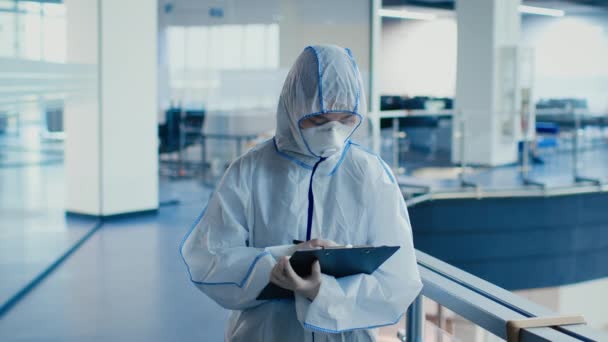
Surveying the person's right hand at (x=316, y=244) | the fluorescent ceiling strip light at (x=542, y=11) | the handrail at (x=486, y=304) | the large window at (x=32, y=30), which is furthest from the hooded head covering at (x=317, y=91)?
the fluorescent ceiling strip light at (x=542, y=11)

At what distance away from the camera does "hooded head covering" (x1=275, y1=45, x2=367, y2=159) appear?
195 cm

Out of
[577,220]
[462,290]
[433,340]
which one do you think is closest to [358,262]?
[462,290]

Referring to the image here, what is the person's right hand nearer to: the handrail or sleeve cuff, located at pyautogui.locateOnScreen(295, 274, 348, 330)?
sleeve cuff, located at pyautogui.locateOnScreen(295, 274, 348, 330)

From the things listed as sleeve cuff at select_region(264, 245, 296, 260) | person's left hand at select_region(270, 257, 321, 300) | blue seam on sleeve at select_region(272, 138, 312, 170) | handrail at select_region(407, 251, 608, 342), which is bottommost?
handrail at select_region(407, 251, 608, 342)

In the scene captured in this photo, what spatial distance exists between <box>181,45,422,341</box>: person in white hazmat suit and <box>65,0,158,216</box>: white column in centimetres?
621

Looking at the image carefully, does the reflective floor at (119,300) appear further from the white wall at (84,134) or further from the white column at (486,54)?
the white column at (486,54)

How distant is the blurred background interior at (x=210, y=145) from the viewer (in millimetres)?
5556

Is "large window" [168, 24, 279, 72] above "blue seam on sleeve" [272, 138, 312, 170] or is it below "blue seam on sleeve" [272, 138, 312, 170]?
above

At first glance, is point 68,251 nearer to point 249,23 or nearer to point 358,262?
point 249,23

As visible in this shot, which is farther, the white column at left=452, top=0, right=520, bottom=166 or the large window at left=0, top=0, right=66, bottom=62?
the white column at left=452, top=0, right=520, bottom=166

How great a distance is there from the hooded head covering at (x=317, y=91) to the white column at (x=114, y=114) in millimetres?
6239

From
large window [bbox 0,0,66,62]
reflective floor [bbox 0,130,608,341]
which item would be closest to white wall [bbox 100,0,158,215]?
reflective floor [bbox 0,130,608,341]

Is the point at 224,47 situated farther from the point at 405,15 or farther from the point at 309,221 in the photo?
the point at 309,221

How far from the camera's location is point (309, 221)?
2.05m
